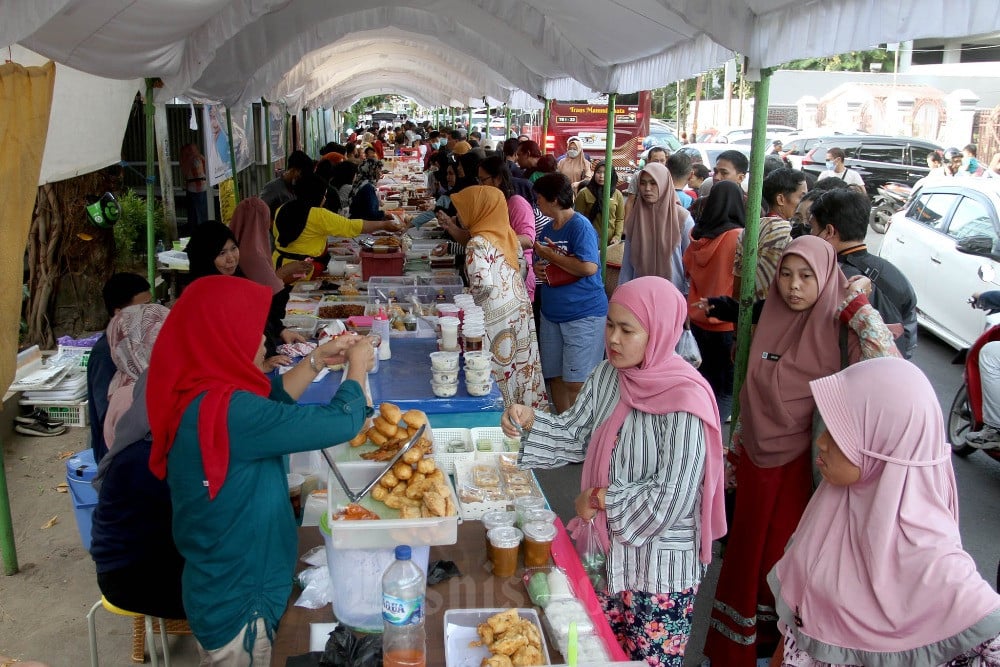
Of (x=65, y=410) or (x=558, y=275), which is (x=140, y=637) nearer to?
(x=65, y=410)

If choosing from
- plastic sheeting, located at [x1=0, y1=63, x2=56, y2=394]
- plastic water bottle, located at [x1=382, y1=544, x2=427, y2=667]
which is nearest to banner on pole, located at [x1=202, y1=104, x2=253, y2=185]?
plastic sheeting, located at [x1=0, y1=63, x2=56, y2=394]

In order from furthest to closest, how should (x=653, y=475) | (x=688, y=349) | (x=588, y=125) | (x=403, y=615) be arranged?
(x=588, y=125) < (x=688, y=349) < (x=653, y=475) < (x=403, y=615)

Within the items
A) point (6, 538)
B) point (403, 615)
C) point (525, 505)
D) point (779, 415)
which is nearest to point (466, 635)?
point (403, 615)

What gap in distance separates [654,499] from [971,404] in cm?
389

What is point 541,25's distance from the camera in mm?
6051

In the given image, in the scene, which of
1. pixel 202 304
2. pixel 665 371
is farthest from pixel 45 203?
pixel 665 371

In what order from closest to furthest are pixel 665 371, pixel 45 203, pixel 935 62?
pixel 665 371 < pixel 45 203 < pixel 935 62

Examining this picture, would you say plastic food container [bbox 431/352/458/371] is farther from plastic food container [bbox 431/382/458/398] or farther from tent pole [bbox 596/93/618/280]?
tent pole [bbox 596/93/618/280]

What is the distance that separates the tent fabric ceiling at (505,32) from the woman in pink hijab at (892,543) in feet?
4.12

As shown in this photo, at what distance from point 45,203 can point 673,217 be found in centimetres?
555

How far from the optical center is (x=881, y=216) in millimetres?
14008

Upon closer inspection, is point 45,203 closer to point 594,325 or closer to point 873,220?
point 594,325

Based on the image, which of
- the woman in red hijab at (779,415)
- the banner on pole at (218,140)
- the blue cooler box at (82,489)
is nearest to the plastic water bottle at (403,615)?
the woman in red hijab at (779,415)

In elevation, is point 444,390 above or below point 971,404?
above
